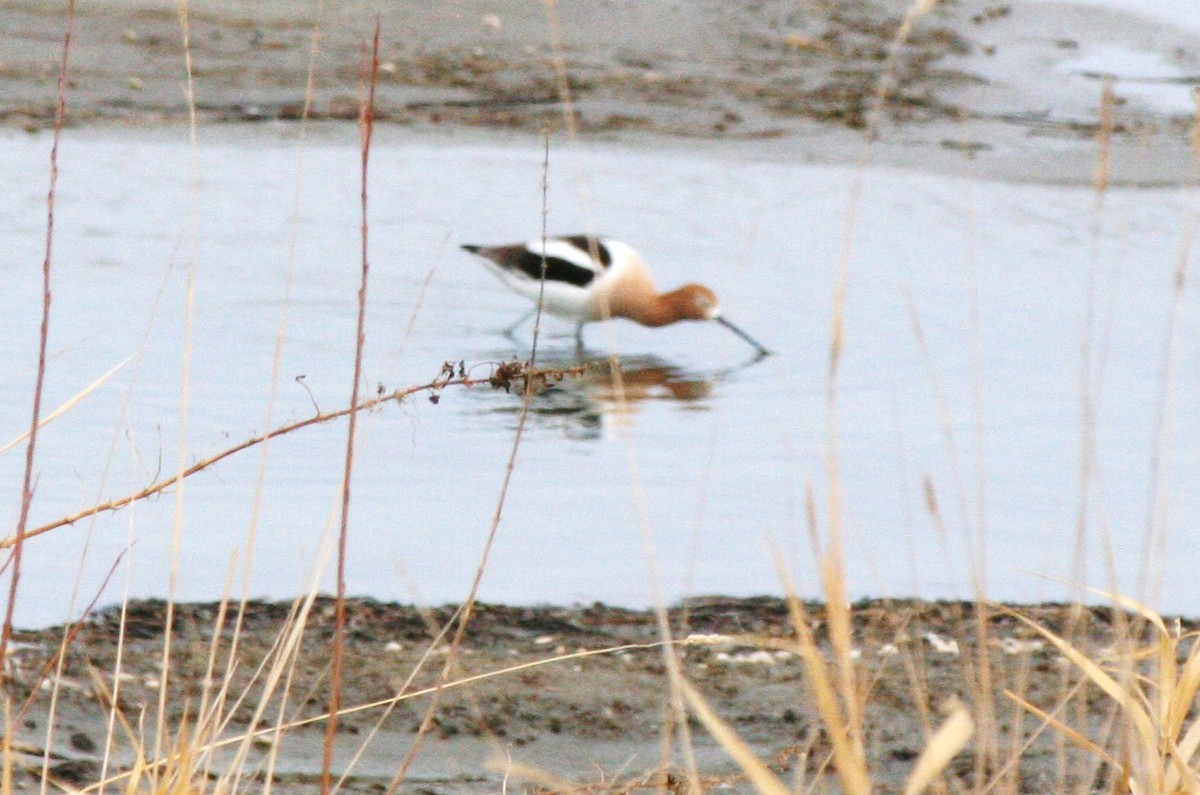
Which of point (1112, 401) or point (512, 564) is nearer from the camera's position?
point (512, 564)

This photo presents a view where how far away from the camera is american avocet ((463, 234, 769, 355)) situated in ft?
26.7

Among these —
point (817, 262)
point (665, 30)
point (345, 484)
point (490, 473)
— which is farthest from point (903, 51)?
point (345, 484)

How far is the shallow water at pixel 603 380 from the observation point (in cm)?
461

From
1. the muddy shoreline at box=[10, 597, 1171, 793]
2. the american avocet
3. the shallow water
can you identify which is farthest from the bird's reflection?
the muddy shoreline at box=[10, 597, 1171, 793]

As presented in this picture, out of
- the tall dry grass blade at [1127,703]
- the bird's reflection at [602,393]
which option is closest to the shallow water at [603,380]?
the bird's reflection at [602,393]

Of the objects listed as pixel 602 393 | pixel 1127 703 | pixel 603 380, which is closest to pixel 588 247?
pixel 603 380

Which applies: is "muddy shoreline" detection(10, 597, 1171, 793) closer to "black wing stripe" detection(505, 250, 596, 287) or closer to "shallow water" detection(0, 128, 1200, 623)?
"shallow water" detection(0, 128, 1200, 623)

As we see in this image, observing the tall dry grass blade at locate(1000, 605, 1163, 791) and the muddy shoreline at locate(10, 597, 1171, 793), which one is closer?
the tall dry grass blade at locate(1000, 605, 1163, 791)

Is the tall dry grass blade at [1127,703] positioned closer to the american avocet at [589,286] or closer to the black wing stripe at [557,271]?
the american avocet at [589,286]

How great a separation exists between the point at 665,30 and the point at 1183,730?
1038 cm

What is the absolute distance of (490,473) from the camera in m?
5.53

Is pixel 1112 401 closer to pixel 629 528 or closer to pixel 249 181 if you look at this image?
pixel 629 528

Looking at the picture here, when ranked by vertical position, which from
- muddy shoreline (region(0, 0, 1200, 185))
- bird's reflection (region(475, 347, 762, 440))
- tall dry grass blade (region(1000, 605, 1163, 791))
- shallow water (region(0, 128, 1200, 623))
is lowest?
bird's reflection (region(475, 347, 762, 440))

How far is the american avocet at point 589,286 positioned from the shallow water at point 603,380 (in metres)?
0.16
